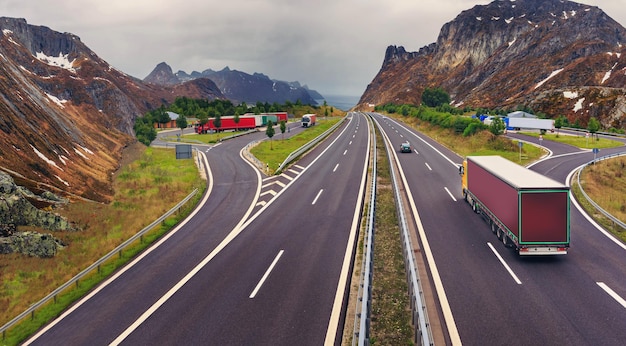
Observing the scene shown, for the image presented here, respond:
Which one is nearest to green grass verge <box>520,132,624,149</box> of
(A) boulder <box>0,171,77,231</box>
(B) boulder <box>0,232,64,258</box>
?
(A) boulder <box>0,171,77,231</box>

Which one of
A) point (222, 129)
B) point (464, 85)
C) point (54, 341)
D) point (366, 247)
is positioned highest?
point (464, 85)

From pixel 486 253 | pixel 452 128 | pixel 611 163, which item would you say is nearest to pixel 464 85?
pixel 452 128

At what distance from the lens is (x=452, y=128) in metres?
63.1

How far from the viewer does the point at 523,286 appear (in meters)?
13.4

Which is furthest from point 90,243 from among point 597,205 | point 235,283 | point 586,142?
point 586,142

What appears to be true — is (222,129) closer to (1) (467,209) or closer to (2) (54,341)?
(1) (467,209)

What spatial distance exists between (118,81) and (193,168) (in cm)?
17286

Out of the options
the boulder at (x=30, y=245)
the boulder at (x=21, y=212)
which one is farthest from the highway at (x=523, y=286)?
the boulder at (x=21, y=212)

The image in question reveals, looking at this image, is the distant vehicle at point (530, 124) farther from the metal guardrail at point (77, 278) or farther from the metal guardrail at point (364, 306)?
the metal guardrail at point (77, 278)

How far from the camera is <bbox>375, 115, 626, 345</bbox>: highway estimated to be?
A: 10.6 meters

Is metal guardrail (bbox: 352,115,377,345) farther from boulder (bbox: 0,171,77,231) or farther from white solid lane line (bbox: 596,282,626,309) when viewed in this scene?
boulder (bbox: 0,171,77,231)

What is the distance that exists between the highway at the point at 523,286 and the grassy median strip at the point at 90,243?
43.9ft

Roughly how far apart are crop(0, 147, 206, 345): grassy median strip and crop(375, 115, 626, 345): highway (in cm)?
1340

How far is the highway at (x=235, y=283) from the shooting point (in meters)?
11.2
